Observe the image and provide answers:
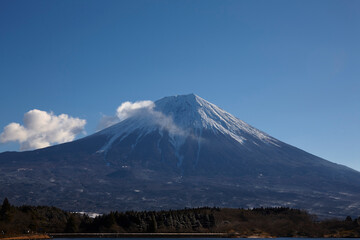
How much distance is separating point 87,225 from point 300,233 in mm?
82882

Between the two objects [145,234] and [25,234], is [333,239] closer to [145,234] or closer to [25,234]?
[145,234]

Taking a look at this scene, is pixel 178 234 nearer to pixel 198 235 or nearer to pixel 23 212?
pixel 198 235

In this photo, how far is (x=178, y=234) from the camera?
18438 centimetres

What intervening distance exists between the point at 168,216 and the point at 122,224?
18729 millimetres

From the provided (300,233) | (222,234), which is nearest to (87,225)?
(222,234)

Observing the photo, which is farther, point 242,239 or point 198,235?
point 198,235

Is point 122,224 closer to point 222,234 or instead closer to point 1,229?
point 222,234

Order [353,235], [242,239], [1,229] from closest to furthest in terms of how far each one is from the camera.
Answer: [1,229]
[242,239]
[353,235]

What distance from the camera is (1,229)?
15188 centimetres

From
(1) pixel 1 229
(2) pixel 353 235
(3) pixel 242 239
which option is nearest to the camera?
A: (1) pixel 1 229

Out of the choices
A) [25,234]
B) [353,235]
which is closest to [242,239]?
[353,235]

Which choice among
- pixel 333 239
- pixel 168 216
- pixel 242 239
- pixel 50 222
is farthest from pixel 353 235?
pixel 50 222

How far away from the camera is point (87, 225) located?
190 metres

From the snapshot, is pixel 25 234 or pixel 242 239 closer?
pixel 25 234
